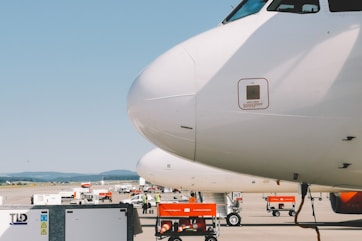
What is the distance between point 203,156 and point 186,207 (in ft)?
34.8

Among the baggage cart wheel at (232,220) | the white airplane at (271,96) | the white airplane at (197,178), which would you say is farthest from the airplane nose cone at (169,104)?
the baggage cart wheel at (232,220)

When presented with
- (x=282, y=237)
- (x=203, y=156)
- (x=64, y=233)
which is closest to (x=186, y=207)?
(x=282, y=237)

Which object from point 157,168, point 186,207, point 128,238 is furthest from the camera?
point 157,168

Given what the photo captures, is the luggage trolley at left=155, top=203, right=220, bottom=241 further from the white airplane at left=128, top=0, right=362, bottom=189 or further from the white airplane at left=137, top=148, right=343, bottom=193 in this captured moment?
the white airplane at left=128, top=0, right=362, bottom=189

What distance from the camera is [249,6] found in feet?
26.3

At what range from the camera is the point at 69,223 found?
1014 centimetres

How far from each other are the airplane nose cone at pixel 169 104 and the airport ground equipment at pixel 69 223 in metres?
2.95

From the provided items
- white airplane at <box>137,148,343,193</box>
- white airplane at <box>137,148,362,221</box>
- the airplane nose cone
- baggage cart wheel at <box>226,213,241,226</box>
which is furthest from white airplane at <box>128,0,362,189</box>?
baggage cart wheel at <box>226,213,241,226</box>

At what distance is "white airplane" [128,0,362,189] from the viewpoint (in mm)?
7129

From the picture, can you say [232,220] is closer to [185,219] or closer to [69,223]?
[185,219]

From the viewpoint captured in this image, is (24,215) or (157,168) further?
(157,168)

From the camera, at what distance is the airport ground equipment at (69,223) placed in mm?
10039

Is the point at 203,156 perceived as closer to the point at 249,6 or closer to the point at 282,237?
the point at 249,6

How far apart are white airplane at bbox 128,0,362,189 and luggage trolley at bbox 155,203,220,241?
10.3 metres
